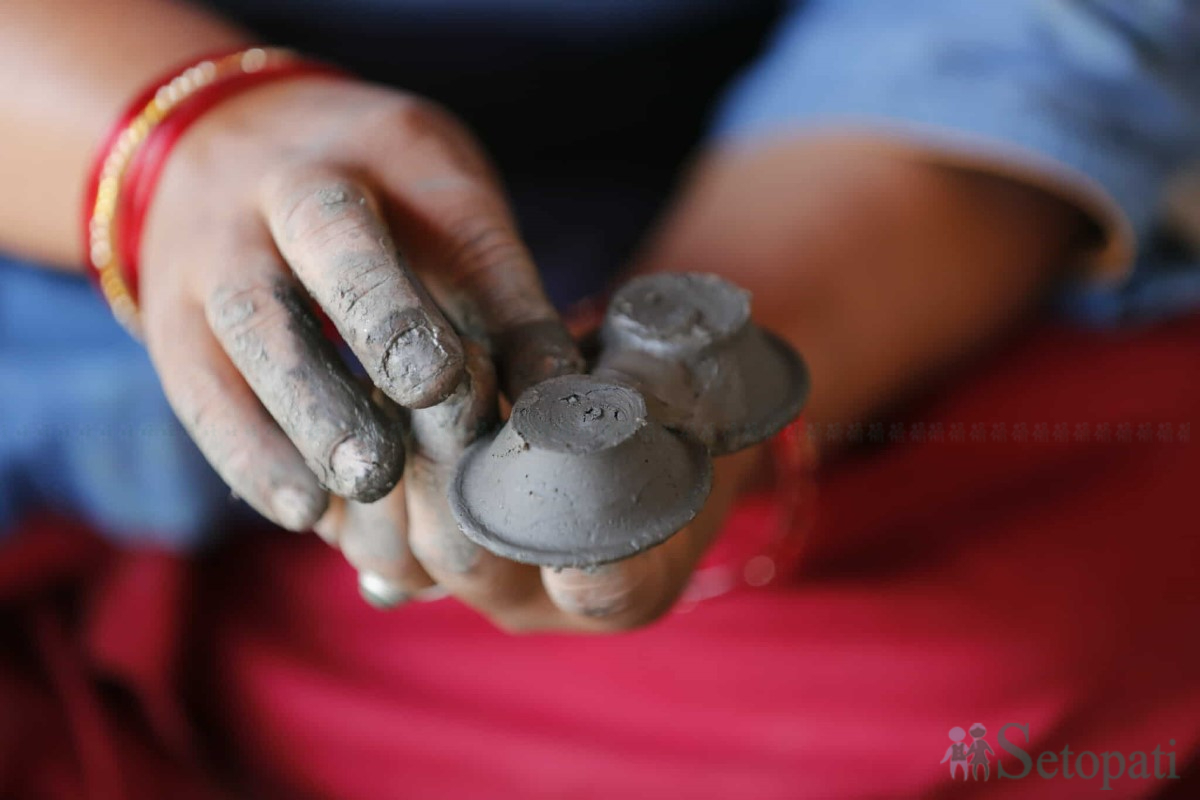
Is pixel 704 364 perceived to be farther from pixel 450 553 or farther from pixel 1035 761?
pixel 1035 761

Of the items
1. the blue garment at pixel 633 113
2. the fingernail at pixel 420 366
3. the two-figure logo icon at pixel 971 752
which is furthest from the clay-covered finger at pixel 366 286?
the two-figure logo icon at pixel 971 752

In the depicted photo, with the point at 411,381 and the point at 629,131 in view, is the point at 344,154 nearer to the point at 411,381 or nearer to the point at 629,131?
the point at 411,381

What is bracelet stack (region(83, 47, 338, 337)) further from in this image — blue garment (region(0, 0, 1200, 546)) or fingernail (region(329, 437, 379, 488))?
fingernail (region(329, 437, 379, 488))

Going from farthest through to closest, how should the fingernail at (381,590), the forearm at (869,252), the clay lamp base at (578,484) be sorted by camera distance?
the forearm at (869,252)
the fingernail at (381,590)
the clay lamp base at (578,484)

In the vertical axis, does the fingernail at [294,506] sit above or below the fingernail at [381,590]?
above

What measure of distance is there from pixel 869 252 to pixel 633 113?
10.7 inches

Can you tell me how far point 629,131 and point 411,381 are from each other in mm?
574

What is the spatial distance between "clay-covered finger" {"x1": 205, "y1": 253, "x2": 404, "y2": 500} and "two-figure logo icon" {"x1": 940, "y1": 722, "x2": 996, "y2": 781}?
0.36 meters

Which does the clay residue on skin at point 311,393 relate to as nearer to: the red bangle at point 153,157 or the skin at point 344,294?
the skin at point 344,294

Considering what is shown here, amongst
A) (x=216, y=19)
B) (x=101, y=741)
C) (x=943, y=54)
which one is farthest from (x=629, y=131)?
(x=101, y=741)

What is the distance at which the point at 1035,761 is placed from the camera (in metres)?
0.61

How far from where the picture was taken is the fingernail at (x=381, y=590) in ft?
1.58

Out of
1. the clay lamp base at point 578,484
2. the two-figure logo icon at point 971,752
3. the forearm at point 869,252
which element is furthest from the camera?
the forearm at point 869,252

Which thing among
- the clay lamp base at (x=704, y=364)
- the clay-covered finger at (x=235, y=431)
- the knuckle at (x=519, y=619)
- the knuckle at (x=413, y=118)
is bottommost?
the knuckle at (x=519, y=619)
